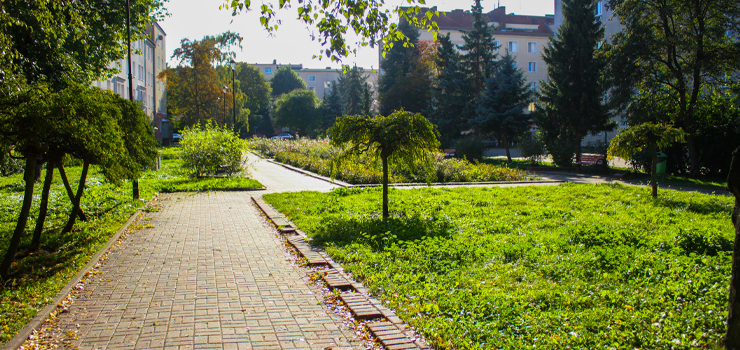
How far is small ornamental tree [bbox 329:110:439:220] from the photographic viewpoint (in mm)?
9117

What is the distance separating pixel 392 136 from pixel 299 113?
2676 inches

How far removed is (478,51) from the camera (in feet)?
138

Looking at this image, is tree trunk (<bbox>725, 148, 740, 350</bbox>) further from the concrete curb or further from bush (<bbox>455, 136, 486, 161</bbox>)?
bush (<bbox>455, 136, 486, 161</bbox>)

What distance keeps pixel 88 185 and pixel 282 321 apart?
13012 millimetres

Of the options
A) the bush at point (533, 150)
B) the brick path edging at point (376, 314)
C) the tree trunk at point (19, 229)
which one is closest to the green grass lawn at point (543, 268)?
the brick path edging at point (376, 314)

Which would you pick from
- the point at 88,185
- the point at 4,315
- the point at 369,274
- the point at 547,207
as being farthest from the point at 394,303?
the point at 88,185

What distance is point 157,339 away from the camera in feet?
13.3

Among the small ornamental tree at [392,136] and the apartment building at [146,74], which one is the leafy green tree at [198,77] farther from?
the small ornamental tree at [392,136]

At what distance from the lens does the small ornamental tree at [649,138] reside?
12297 millimetres

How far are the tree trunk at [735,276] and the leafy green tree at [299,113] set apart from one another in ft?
238

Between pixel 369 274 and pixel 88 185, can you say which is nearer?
pixel 369 274

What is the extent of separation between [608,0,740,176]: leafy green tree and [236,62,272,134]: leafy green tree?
6457 cm

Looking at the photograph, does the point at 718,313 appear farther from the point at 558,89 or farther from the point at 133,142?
the point at 558,89

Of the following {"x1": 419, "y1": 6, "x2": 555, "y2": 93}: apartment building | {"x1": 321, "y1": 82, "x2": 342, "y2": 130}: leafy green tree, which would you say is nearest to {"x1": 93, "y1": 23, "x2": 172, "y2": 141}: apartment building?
{"x1": 321, "y1": 82, "x2": 342, "y2": 130}: leafy green tree
